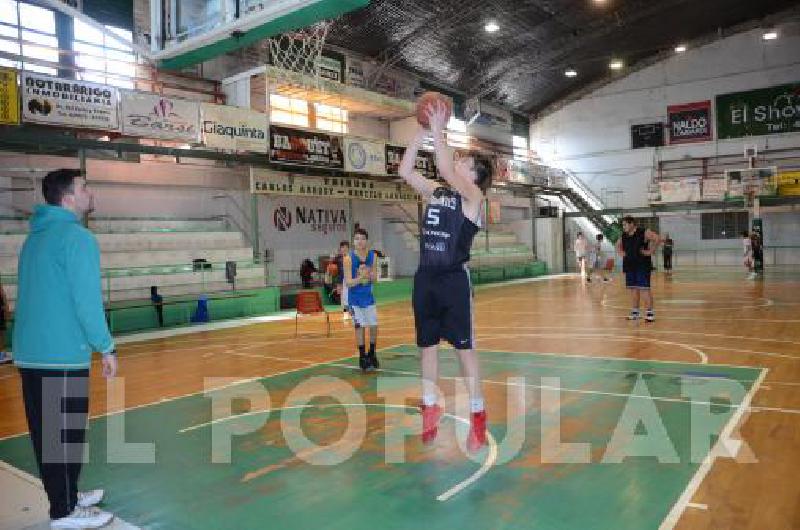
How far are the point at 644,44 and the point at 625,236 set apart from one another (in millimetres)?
19372

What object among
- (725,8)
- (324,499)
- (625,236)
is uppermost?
(725,8)

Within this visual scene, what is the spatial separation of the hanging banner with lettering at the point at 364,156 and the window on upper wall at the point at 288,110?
2342 mm

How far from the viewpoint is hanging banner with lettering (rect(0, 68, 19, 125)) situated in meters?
11.2

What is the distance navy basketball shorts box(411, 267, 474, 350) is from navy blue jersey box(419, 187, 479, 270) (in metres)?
0.07

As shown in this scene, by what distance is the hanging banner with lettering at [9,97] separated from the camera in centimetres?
1123

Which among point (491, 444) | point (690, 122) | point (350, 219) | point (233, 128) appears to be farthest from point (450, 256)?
point (690, 122)

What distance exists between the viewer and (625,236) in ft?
34.3

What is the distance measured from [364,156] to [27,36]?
9184 mm

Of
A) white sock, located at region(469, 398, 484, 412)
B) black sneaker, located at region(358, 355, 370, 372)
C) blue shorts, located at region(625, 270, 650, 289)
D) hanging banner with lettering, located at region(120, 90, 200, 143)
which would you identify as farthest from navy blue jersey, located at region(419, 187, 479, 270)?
hanging banner with lettering, located at region(120, 90, 200, 143)

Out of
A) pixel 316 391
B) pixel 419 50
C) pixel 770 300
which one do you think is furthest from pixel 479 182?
pixel 419 50

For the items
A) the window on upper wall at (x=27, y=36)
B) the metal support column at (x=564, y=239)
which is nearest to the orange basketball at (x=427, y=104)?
the window on upper wall at (x=27, y=36)

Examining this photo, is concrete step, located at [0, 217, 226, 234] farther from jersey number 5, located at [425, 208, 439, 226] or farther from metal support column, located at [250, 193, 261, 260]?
jersey number 5, located at [425, 208, 439, 226]

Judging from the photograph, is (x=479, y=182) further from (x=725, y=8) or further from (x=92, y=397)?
(x=725, y=8)

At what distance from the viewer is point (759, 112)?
26750 mm
